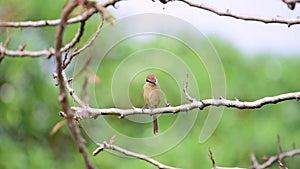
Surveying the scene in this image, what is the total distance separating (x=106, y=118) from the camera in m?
8.84

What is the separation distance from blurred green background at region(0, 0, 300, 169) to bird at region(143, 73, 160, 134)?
5.84m

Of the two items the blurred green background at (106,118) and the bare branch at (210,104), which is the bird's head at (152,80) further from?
the blurred green background at (106,118)

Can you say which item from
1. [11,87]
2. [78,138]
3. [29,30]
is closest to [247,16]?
[78,138]

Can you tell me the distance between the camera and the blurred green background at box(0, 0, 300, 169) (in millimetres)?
9688

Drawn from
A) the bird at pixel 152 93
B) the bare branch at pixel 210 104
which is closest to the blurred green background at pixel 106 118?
the bird at pixel 152 93

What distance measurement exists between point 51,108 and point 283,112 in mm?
4410

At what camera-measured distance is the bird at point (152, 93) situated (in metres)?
2.38

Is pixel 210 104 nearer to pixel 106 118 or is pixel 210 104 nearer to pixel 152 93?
pixel 152 93

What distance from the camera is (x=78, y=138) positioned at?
3.60ft

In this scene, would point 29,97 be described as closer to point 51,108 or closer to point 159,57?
point 51,108

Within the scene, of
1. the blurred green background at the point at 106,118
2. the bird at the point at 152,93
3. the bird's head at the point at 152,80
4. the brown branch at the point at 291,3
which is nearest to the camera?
the brown branch at the point at 291,3

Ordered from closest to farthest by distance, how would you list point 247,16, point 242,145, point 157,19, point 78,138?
point 78,138, point 247,16, point 157,19, point 242,145

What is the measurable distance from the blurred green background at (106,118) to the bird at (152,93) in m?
5.84

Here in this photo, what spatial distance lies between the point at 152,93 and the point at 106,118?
6356 mm
